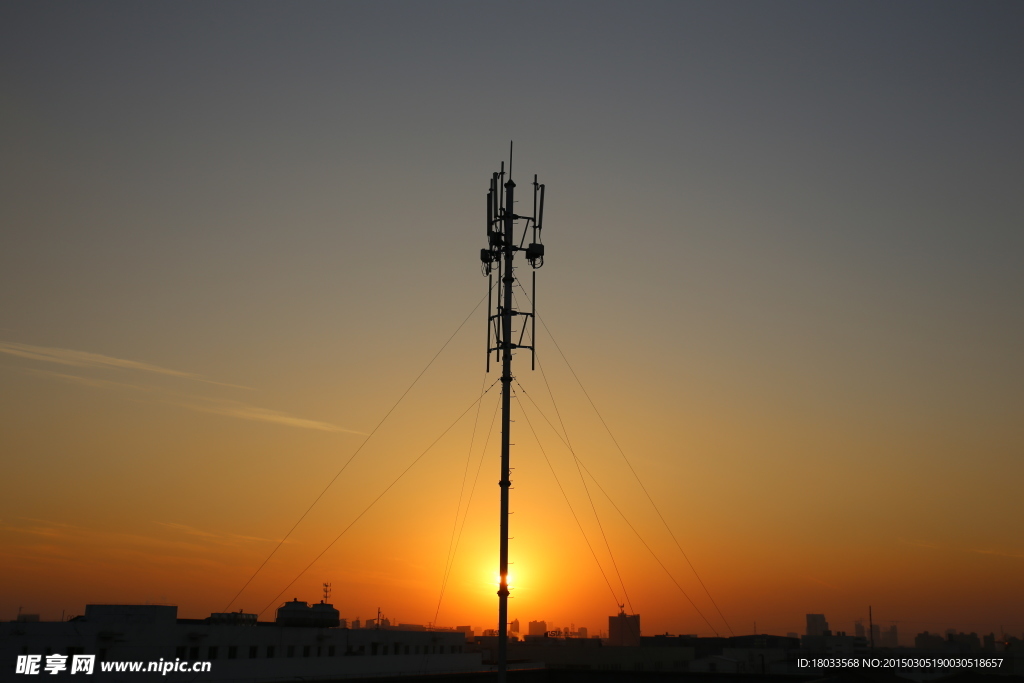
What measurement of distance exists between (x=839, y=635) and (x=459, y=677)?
75.6m

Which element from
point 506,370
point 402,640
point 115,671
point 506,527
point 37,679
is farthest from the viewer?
point 402,640

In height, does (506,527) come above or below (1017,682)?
above

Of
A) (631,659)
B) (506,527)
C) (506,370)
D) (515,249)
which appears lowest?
(631,659)

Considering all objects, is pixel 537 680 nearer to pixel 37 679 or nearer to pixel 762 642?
pixel 37 679

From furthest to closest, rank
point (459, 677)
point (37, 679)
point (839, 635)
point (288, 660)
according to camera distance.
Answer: point (839, 635) < point (288, 660) < point (37, 679) < point (459, 677)

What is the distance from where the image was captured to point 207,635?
2156 inches

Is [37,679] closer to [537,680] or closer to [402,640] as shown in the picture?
[537,680]

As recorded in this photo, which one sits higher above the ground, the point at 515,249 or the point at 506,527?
the point at 515,249

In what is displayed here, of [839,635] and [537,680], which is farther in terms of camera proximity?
[839,635]

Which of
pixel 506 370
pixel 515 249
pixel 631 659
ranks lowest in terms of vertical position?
pixel 631 659

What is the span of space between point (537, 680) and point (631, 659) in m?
43.8

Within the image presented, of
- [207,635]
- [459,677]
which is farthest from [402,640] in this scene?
[459,677]

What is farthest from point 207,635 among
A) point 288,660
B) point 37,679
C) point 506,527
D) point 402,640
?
point 506,527

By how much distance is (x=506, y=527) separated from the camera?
29.0 meters
